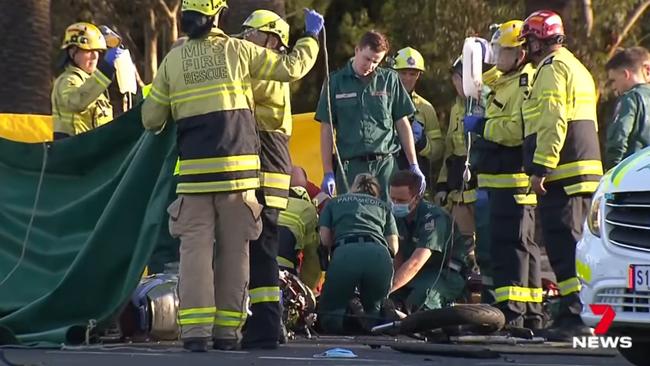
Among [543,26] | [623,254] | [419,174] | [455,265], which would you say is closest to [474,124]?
[419,174]

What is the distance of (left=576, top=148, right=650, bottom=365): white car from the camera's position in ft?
28.7

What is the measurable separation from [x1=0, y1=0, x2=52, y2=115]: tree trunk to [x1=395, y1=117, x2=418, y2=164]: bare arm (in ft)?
20.0

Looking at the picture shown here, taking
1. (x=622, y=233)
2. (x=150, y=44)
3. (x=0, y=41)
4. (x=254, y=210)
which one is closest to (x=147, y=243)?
(x=254, y=210)

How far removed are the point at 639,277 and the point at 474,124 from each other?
3.71m

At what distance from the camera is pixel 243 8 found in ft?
53.7

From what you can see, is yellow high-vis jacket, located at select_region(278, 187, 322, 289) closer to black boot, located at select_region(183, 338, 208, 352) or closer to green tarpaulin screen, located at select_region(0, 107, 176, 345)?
green tarpaulin screen, located at select_region(0, 107, 176, 345)

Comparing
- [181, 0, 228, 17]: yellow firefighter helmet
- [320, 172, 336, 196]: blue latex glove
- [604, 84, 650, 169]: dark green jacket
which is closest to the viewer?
[181, 0, 228, 17]: yellow firefighter helmet

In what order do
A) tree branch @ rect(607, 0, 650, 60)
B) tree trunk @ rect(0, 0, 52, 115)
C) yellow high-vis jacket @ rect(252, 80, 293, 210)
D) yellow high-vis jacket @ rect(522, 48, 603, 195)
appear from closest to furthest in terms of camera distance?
yellow high-vis jacket @ rect(252, 80, 293, 210)
yellow high-vis jacket @ rect(522, 48, 603, 195)
tree trunk @ rect(0, 0, 52, 115)
tree branch @ rect(607, 0, 650, 60)

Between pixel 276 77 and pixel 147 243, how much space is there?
157 centimetres

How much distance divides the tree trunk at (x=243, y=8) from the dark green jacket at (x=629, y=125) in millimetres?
4970

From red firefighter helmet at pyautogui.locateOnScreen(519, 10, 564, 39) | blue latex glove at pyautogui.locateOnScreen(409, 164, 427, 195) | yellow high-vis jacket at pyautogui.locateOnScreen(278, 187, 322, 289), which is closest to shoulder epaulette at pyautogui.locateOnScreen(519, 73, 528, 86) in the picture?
red firefighter helmet at pyautogui.locateOnScreen(519, 10, 564, 39)

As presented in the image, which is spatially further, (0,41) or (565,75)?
(0,41)

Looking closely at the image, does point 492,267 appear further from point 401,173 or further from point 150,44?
point 150,44

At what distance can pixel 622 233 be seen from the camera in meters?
9.01
